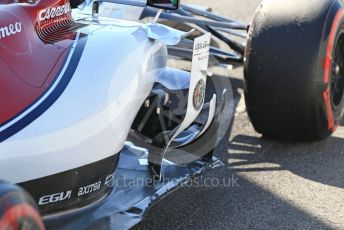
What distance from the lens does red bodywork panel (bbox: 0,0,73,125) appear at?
9.37ft

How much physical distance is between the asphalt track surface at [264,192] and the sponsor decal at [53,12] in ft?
3.91

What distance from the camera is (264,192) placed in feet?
13.3

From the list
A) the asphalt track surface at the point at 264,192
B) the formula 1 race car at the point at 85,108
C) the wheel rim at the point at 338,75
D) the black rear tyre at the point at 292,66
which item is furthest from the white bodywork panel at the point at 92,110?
the wheel rim at the point at 338,75

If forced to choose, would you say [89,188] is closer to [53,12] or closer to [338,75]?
[53,12]

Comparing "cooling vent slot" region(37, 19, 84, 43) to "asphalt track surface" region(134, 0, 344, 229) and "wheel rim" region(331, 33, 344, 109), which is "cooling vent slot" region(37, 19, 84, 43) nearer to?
"asphalt track surface" region(134, 0, 344, 229)

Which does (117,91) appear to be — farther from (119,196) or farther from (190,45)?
(190,45)

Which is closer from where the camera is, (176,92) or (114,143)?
(114,143)

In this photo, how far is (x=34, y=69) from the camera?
118 inches

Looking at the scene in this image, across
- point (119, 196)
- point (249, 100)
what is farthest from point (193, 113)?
point (249, 100)

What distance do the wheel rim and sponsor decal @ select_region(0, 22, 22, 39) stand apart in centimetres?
249

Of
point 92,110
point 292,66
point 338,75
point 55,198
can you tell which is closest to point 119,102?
point 92,110

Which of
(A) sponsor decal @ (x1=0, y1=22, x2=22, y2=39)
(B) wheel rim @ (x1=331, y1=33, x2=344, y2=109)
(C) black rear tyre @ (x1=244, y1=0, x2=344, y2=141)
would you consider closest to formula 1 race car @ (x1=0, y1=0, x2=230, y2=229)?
(A) sponsor decal @ (x1=0, y1=22, x2=22, y2=39)

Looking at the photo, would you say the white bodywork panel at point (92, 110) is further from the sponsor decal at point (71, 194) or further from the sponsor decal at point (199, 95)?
the sponsor decal at point (199, 95)

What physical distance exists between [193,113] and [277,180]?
0.85 m
